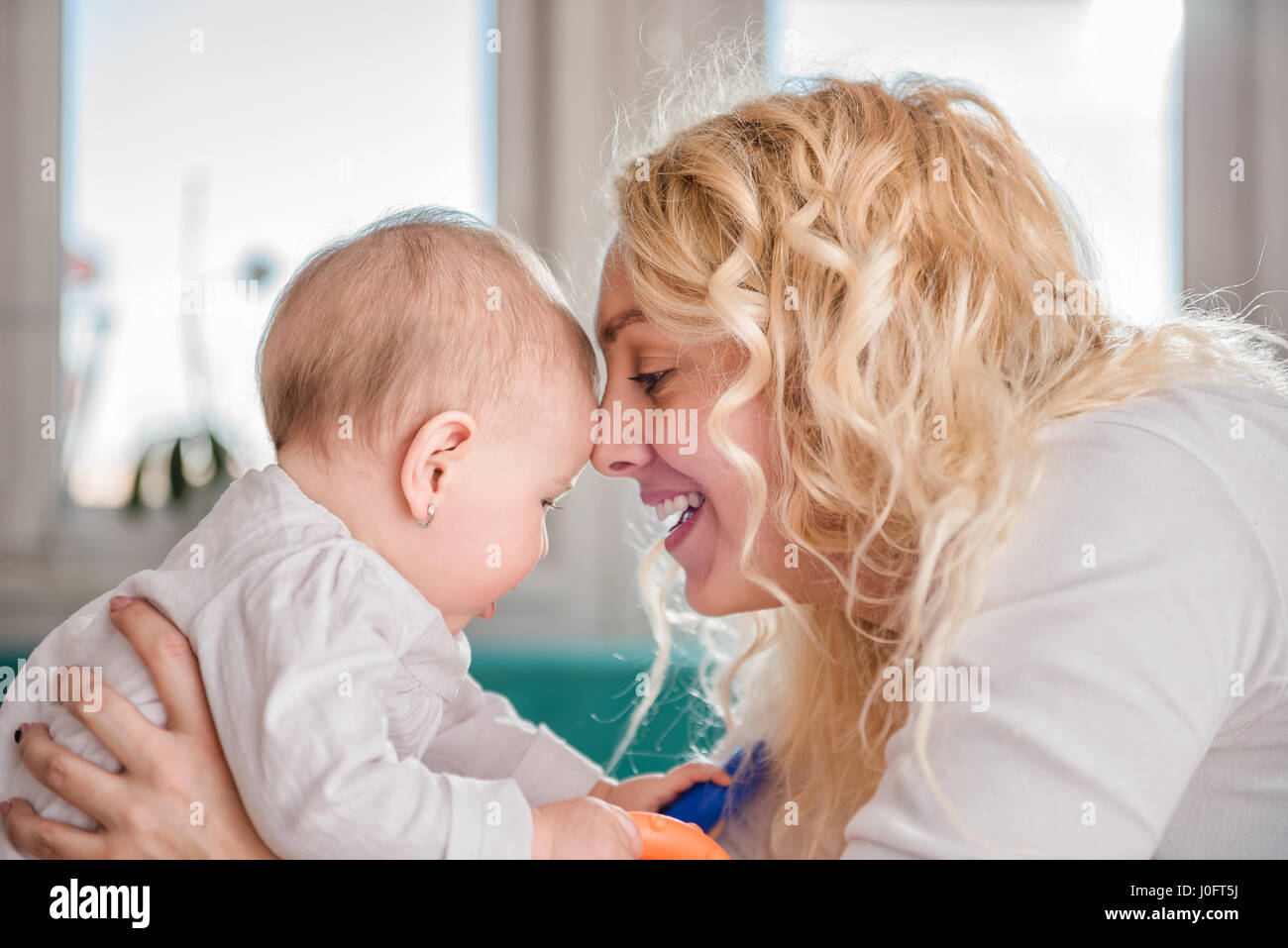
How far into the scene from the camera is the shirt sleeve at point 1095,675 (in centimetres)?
64

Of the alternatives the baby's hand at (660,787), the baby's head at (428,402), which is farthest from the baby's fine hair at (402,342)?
the baby's hand at (660,787)

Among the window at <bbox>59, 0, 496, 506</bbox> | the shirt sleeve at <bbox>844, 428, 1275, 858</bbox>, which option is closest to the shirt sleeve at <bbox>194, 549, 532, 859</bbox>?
the shirt sleeve at <bbox>844, 428, 1275, 858</bbox>

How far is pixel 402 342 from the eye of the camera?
877mm

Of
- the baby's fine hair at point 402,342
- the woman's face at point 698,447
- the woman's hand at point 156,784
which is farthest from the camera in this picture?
the woman's face at point 698,447

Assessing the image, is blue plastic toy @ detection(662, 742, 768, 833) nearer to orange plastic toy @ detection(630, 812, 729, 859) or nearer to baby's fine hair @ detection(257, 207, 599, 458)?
orange plastic toy @ detection(630, 812, 729, 859)

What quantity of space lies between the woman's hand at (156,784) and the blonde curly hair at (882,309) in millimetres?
474

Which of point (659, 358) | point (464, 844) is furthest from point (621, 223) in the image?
point (464, 844)

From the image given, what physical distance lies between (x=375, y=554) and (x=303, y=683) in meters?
0.13

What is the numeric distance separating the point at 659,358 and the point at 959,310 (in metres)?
0.28

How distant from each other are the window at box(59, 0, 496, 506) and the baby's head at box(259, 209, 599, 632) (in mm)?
1336

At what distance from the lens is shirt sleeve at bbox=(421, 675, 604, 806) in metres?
1.10

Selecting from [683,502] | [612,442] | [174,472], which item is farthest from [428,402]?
[174,472]

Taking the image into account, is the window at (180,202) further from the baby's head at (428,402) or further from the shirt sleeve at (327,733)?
the shirt sleeve at (327,733)
